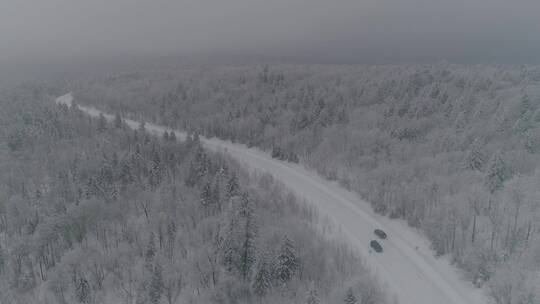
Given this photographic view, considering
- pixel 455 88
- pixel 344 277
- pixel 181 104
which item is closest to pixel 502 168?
pixel 344 277

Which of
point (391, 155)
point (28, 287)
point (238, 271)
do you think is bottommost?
point (28, 287)

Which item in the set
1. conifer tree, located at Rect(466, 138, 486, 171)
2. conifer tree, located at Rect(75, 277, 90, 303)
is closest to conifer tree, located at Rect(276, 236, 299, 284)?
conifer tree, located at Rect(75, 277, 90, 303)

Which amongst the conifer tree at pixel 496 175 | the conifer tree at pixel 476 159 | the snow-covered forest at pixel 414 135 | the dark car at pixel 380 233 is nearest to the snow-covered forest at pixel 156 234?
the dark car at pixel 380 233

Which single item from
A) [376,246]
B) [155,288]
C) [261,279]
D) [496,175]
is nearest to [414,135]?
[496,175]

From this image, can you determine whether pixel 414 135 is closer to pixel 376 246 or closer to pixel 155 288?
pixel 376 246

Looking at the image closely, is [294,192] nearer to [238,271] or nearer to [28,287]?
[238,271]

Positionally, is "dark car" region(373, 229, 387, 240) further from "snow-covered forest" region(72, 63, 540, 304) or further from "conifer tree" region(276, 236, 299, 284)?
"conifer tree" region(276, 236, 299, 284)
